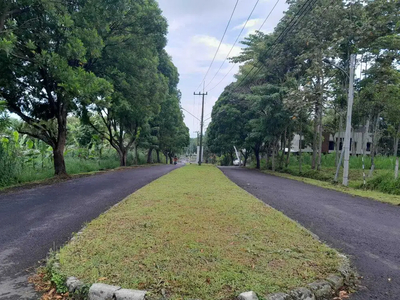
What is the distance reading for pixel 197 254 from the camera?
363 cm

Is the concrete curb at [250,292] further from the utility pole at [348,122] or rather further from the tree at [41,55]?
the utility pole at [348,122]

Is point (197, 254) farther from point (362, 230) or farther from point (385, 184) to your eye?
point (385, 184)

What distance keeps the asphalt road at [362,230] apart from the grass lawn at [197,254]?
0.47 m

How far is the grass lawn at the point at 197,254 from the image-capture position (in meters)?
2.95

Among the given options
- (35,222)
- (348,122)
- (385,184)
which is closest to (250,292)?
(35,222)

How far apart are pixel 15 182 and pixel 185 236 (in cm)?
968

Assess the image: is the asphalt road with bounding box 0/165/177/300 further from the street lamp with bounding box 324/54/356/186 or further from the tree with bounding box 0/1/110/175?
the street lamp with bounding box 324/54/356/186

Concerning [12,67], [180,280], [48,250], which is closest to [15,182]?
[12,67]

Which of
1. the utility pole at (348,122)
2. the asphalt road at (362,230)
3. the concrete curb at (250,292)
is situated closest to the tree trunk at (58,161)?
the asphalt road at (362,230)

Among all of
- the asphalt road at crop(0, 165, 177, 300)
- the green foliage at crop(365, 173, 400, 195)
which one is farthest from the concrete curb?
the green foliage at crop(365, 173, 400, 195)

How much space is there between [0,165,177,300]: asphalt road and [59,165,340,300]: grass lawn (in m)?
0.49

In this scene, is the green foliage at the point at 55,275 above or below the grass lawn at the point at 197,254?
below

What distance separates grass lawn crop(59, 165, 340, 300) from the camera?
9.68ft

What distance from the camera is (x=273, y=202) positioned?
8.29 metres
